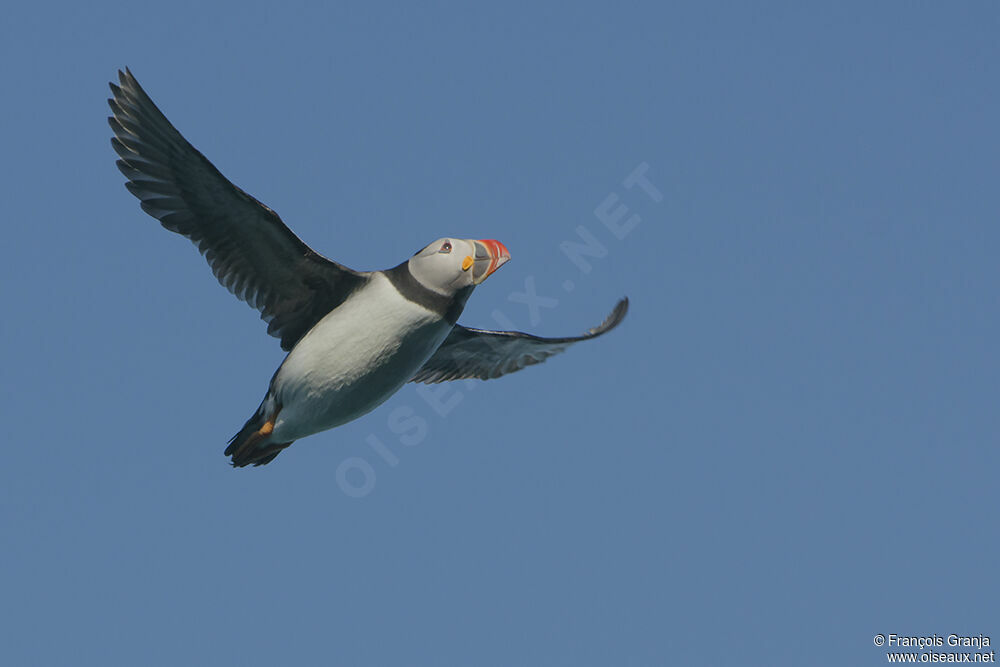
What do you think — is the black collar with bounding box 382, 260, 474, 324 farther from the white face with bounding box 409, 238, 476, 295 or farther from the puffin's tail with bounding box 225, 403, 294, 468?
the puffin's tail with bounding box 225, 403, 294, 468

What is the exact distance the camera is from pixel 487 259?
12.3 meters

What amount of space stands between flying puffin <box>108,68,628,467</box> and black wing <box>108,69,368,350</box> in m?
0.01

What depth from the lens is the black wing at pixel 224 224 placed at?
1223 centimetres

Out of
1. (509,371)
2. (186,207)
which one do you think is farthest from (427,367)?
(186,207)

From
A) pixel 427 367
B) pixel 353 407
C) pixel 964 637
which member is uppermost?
pixel 427 367

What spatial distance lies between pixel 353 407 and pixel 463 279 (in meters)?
1.79

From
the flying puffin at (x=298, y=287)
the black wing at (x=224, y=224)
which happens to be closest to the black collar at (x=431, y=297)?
the flying puffin at (x=298, y=287)

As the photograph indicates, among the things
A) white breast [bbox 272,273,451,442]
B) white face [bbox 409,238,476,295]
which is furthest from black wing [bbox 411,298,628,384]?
white face [bbox 409,238,476,295]

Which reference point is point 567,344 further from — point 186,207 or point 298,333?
point 186,207

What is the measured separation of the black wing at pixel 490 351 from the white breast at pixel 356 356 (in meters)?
2.01

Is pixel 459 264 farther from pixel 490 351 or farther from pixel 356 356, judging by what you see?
pixel 490 351

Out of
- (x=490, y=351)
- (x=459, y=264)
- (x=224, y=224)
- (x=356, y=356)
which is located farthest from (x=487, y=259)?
(x=490, y=351)

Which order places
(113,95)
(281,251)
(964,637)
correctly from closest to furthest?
(113,95) → (281,251) → (964,637)

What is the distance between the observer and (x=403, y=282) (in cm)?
1248
